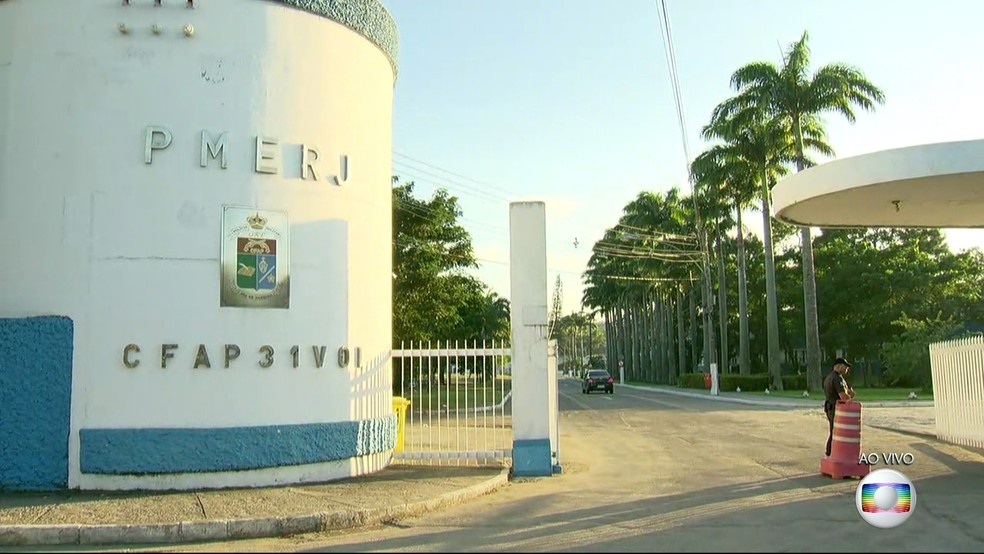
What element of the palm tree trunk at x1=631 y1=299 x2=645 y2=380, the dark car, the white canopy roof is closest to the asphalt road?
the white canopy roof

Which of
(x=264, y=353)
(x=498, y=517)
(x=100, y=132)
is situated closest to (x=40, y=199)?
(x=100, y=132)

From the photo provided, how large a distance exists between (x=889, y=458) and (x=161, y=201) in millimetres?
11739

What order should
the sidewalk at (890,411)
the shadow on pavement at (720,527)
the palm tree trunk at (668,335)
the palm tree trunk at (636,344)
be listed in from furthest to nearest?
the palm tree trunk at (636,344)
the palm tree trunk at (668,335)
the sidewalk at (890,411)
the shadow on pavement at (720,527)

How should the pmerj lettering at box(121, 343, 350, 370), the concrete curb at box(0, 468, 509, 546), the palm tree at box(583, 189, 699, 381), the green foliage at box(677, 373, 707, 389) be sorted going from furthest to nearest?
1. the palm tree at box(583, 189, 699, 381)
2. the green foliage at box(677, 373, 707, 389)
3. the pmerj lettering at box(121, 343, 350, 370)
4. the concrete curb at box(0, 468, 509, 546)

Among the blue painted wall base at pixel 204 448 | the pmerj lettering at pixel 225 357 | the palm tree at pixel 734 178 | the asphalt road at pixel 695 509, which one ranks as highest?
the palm tree at pixel 734 178

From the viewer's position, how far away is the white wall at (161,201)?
35.5ft

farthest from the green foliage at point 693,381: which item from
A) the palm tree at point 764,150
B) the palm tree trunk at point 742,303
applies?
the palm tree at point 764,150

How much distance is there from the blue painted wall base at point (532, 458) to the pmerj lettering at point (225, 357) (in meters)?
3.31

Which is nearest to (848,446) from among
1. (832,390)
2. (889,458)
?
(832,390)

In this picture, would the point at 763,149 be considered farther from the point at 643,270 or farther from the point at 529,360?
the point at 529,360

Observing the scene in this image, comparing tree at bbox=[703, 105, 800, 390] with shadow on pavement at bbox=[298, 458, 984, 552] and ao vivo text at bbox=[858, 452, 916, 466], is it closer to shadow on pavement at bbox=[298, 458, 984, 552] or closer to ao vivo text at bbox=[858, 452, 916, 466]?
ao vivo text at bbox=[858, 452, 916, 466]

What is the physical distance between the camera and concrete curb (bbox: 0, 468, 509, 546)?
846 cm

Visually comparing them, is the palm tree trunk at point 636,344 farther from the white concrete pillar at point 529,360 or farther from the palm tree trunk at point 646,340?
the white concrete pillar at point 529,360

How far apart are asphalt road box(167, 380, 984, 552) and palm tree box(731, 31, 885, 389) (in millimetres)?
24436
